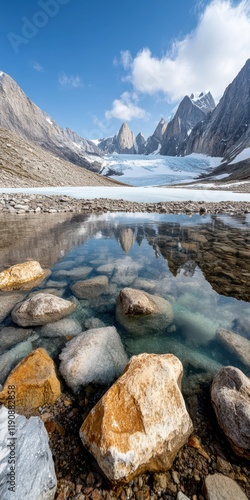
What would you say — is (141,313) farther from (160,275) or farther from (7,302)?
(7,302)

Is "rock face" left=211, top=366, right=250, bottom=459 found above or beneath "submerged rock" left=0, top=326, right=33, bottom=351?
above

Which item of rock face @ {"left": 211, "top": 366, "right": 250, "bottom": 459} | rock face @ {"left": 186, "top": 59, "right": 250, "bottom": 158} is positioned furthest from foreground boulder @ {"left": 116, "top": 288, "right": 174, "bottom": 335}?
rock face @ {"left": 186, "top": 59, "right": 250, "bottom": 158}

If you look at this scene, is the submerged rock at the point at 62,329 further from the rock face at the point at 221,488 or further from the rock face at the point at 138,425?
the rock face at the point at 221,488

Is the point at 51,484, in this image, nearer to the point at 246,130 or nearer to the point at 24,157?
→ the point at 24,157

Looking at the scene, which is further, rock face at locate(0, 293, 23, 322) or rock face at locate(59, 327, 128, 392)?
rock face at locate(0, 293, 23, 322)

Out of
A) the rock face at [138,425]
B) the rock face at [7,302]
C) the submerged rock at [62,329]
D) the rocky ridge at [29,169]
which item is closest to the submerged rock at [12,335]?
the submerged rock at [62,329]

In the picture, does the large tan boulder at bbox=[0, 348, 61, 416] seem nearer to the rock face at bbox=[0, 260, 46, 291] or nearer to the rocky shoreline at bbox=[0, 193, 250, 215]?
the rock face at bbox=[0, 260, 46, 291]
